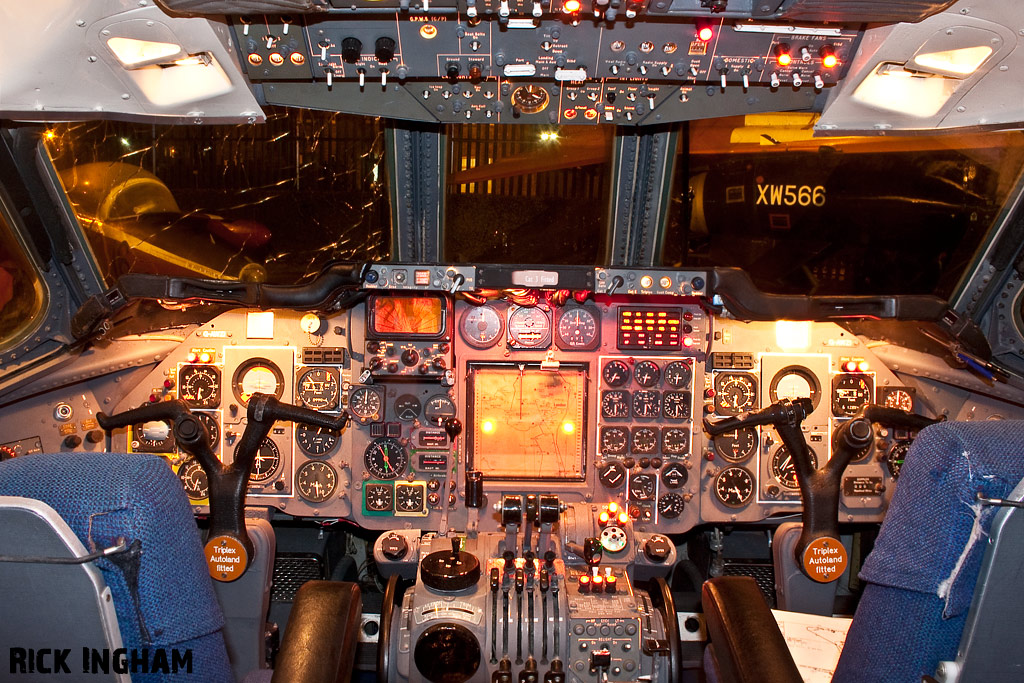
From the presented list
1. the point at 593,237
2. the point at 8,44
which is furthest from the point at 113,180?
the point at 593,237

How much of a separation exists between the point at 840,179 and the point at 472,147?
2289 millimetres

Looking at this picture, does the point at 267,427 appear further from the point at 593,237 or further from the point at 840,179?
the point at 840,179

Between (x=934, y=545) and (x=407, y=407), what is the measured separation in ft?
10.1

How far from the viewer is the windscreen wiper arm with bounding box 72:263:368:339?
3633mm

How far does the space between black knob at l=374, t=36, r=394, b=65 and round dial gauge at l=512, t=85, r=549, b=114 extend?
19.7 inches

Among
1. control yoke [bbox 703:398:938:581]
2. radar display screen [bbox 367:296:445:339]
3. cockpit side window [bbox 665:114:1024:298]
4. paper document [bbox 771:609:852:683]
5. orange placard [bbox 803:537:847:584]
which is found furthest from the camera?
cockpit side window [bbox 665:114:1024:298]

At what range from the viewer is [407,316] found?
4.18 meters

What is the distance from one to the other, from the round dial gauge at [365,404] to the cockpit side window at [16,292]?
1.59 meters

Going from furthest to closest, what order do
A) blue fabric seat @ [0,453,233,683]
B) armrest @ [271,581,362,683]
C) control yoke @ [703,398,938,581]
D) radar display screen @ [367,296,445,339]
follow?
radar display screen @ [367,296,445,339] → control yoke @ [703,398,938,581] → armrest @ [271,581,362,683] → blue fabric seat @ [0,453,233,683]

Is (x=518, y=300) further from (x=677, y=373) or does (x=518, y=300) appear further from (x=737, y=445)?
(x=737, y=445)

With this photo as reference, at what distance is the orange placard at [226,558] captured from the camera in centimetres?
355

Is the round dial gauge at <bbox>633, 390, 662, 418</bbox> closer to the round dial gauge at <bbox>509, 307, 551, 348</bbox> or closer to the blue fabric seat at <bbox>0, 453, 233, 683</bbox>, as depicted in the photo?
the round dial gauge at <bbox>509, 307, 551, 348</bbox>

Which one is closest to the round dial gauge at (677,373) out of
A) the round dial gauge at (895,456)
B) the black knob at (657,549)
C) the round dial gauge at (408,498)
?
the black knob at (657,549)

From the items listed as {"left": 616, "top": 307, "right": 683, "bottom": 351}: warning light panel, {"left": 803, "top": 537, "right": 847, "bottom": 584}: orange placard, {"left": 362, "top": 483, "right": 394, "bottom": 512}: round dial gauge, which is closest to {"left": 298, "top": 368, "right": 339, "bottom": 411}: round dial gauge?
{"left": 362, "top": 483, "right": 394, "bottom": 512}: round dial gauge
